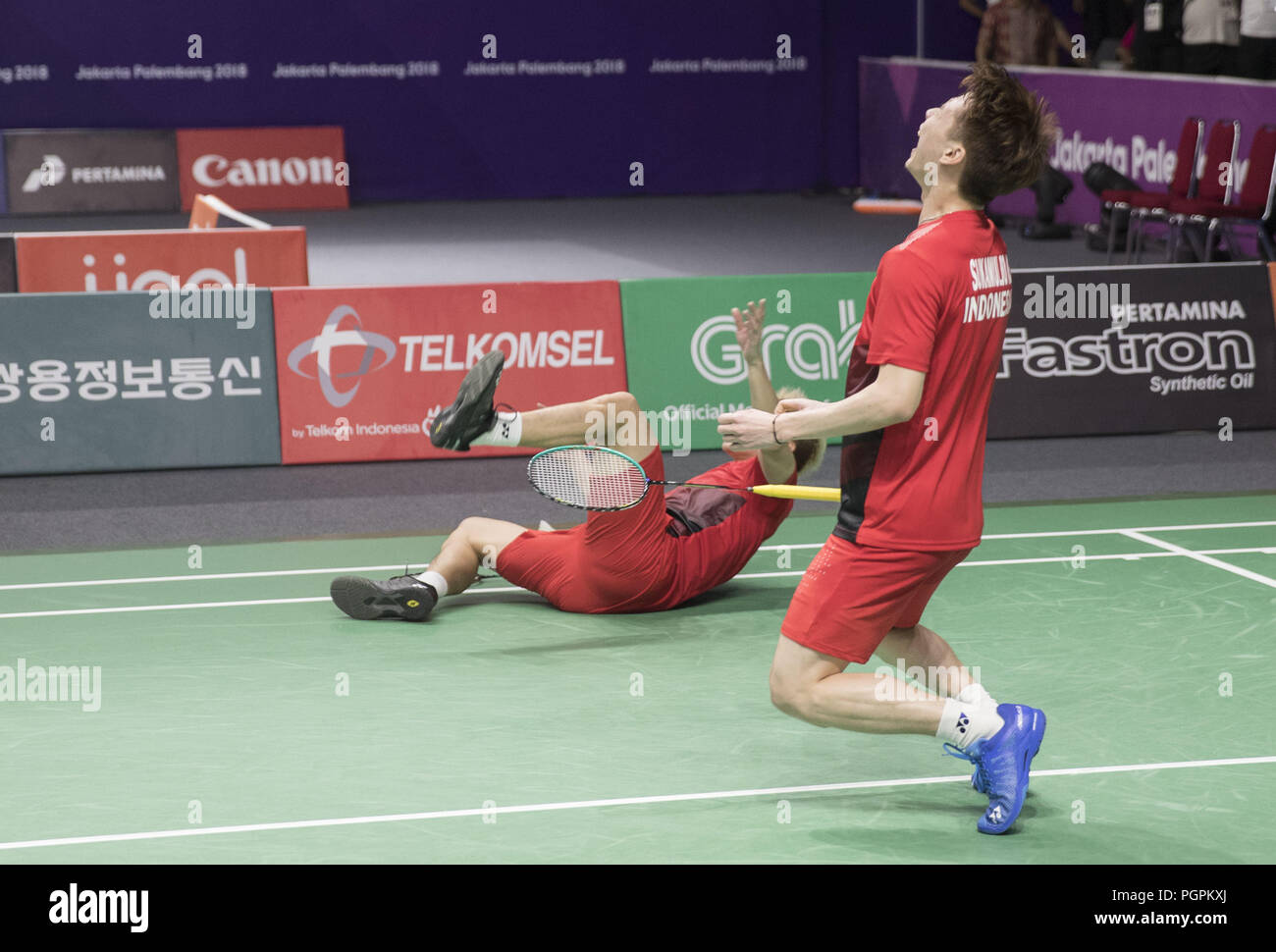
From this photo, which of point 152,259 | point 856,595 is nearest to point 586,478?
point 856,595

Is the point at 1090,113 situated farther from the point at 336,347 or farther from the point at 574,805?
the point at 574,805

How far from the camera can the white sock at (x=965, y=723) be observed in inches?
178

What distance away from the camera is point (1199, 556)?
775 cm

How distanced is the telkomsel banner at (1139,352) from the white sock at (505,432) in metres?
4.43

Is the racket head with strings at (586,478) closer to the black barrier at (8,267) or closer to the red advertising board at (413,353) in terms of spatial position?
the red advertising board at (413,353)

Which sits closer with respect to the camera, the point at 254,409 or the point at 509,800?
the point at 509,800

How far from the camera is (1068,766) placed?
207 inches

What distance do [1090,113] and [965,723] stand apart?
1397 centimetres

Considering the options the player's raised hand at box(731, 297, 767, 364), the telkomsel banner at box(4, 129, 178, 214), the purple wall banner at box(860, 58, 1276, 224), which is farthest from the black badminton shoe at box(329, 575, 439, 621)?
the telkomsel banner at box(4, 129, 178, 214)

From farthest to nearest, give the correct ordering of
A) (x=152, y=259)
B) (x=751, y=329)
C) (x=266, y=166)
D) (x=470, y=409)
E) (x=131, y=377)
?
(x=266, y=166) → (x=152, y=259) → (x=131, y=377) → (x=470, y=409) → (x=751, y=329)

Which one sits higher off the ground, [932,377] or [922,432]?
[932,377]

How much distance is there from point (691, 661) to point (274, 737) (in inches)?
62.8

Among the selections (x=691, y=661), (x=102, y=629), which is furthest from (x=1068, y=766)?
(x=102, y=629)

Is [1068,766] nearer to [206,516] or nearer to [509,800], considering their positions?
[509,800]
